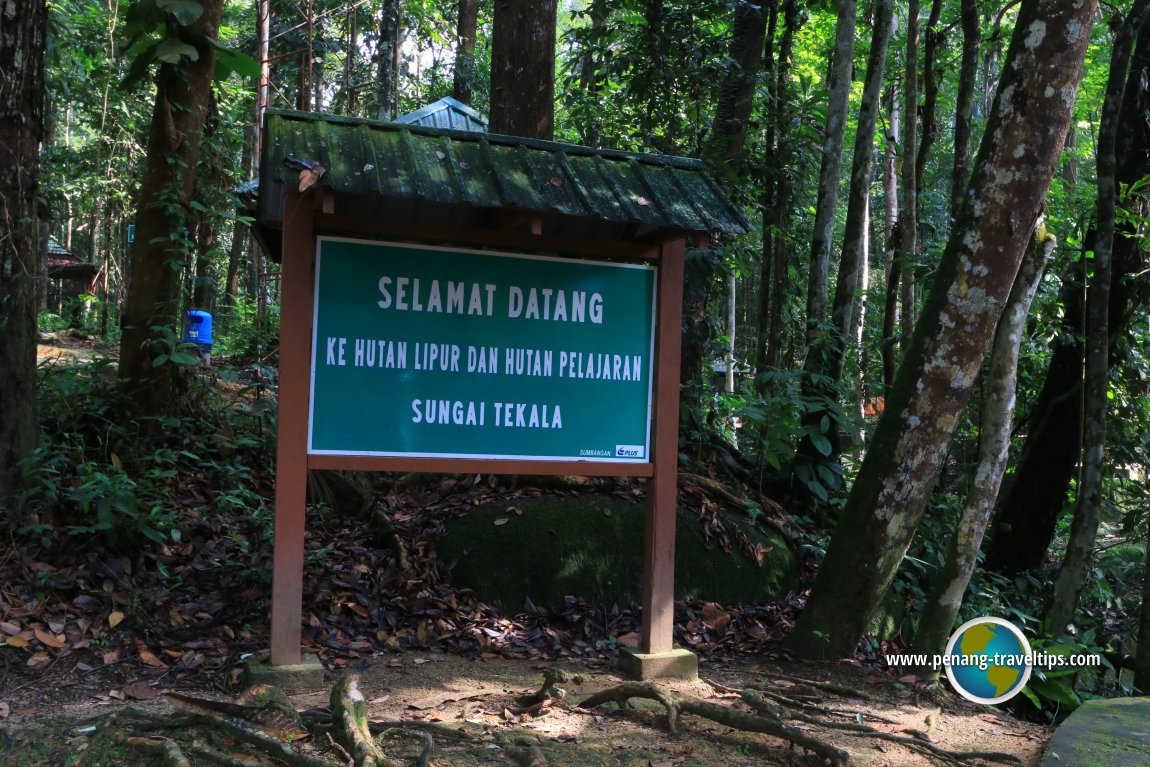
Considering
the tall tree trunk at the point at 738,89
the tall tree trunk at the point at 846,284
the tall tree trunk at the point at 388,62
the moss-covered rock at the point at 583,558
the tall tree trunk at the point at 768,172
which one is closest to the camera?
the moss-covered rock at the point at 583,558

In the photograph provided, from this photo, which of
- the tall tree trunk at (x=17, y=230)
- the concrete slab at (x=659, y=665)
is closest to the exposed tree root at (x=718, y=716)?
the concrete slab at (x=659, y=665)

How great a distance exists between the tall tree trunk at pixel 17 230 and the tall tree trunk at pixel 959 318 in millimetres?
5197

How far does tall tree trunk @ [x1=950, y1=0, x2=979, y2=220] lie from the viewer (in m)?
Result: 9.39

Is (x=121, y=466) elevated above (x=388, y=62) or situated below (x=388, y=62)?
below

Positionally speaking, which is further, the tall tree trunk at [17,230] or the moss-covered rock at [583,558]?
the moss-covered rock at [583,558]

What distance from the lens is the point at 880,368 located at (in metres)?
12.2

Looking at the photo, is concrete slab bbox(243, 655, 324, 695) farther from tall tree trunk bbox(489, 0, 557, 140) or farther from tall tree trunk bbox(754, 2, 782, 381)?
tall tree trunk bbox(754, 2, 782, 381)

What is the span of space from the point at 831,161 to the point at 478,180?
5737mm

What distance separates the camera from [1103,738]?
3.93m

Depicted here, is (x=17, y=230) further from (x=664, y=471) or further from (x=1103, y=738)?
(x=1103, y=738)

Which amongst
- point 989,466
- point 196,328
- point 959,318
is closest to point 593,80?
point 196,328

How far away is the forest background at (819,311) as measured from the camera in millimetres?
5398

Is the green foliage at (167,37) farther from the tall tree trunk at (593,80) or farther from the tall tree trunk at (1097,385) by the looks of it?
the tall tree trunk at (1097,385)

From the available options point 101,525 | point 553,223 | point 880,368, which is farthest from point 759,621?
point 880,368
